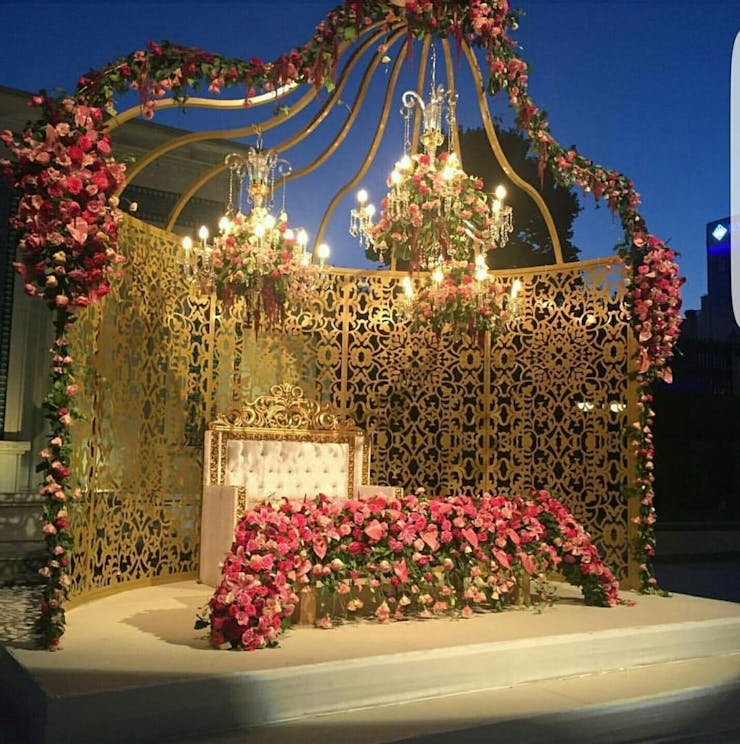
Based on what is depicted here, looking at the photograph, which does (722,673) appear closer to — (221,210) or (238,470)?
(238,470)

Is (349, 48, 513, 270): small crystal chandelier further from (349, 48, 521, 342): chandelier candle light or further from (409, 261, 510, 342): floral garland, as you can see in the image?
(409, 261, 510, 342): floral garland

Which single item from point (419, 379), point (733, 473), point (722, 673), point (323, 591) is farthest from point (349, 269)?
point (733, 473)

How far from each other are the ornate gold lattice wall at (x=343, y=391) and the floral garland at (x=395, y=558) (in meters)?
1.13

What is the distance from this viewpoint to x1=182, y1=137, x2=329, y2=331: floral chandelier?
586cm

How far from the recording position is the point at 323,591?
4.72m

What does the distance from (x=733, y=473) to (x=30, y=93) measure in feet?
48.0

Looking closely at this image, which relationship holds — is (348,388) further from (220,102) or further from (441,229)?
(220,102)

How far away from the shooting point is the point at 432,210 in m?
5.86

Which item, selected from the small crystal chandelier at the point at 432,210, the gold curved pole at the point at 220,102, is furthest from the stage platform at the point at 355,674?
the gold curved pole at the point at 220,102

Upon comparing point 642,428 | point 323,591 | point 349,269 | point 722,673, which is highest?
point 349,269

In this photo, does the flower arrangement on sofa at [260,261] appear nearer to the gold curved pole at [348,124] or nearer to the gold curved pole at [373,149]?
the gold curved pole at [348,124]

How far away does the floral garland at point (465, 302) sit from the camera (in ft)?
20.8

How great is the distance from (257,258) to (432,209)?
1.21 meters

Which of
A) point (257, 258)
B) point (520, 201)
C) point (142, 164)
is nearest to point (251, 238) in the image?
point (257, 258)
